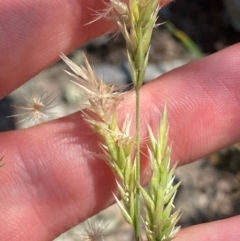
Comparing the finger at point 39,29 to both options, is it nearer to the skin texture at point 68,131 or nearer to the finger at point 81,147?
the skin texture at point 68,131

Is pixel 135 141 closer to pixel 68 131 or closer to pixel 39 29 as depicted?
pixel 68 131

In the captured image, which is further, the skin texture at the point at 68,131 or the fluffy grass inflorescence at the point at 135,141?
the skin texture at the point at 68,131

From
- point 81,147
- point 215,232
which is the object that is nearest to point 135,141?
point 81,147

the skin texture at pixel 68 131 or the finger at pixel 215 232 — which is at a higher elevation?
the skin texture at pixel 68 131

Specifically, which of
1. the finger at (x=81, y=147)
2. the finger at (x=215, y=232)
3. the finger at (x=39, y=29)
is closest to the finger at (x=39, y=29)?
the finger at (x=39, y=29)

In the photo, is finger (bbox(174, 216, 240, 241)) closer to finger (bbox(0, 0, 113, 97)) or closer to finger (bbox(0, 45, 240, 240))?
finger (bbox(0, 45, 240, 240))

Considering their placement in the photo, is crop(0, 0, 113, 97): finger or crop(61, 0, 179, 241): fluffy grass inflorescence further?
crop(0, 0, 113, 97): finger

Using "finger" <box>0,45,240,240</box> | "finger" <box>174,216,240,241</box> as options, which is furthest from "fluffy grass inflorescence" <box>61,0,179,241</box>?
"finger" <box>174,216,240,241</box>
